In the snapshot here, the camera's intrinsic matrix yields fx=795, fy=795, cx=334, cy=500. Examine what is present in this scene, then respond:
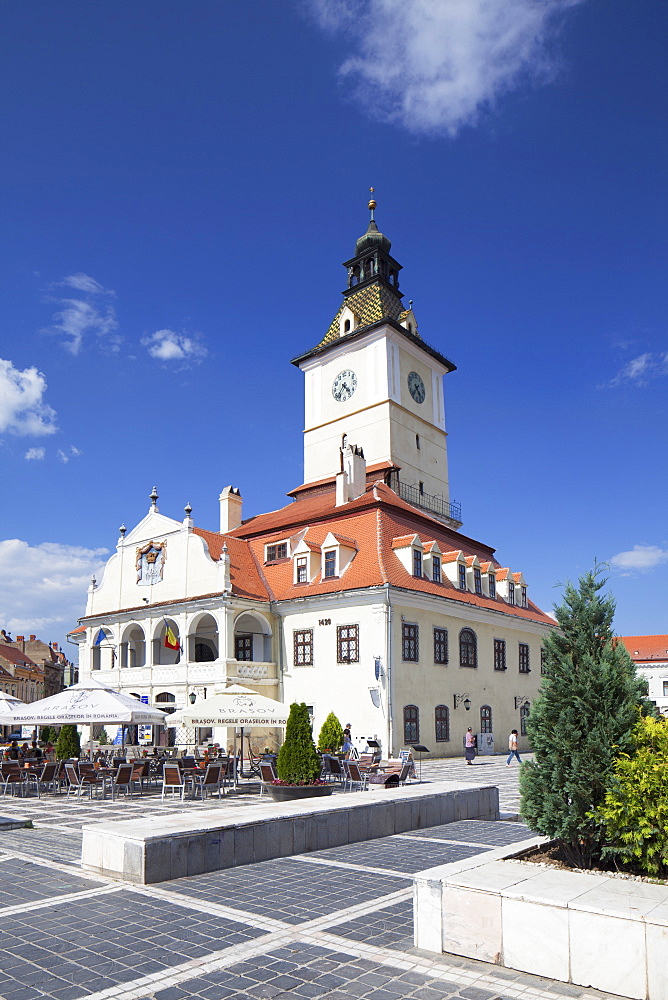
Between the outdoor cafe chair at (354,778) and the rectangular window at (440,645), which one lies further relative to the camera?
the rectangular window at (440,645)

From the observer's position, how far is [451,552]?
35438 mm

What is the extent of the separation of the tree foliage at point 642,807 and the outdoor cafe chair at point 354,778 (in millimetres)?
11623

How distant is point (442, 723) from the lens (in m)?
31.7

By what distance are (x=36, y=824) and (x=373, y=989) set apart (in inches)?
417

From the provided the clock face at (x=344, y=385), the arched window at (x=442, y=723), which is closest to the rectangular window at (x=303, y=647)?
the arched window at (x=442, y=723)

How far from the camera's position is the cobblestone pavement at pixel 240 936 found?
18.9ft

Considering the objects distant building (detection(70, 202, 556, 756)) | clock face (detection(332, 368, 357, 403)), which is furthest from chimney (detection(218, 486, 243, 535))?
clock face (detection(332, 368, 357, 403))

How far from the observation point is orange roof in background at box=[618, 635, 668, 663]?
8544cm

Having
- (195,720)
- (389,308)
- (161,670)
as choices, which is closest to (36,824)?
(195,720)

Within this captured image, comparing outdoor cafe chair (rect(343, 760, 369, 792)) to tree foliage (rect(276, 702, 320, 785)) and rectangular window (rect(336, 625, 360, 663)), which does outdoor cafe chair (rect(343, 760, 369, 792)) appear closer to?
tree foliage (rect(276, 702, 320, 785))

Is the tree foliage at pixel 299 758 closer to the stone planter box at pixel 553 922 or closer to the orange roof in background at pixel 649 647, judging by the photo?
the stone planter box at pixel 553 922

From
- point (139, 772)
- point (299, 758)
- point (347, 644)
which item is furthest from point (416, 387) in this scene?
point (299, 758)

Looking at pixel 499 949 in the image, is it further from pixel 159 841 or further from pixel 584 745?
pixel 159 841

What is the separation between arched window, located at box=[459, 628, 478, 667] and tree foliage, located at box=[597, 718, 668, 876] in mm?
26970
